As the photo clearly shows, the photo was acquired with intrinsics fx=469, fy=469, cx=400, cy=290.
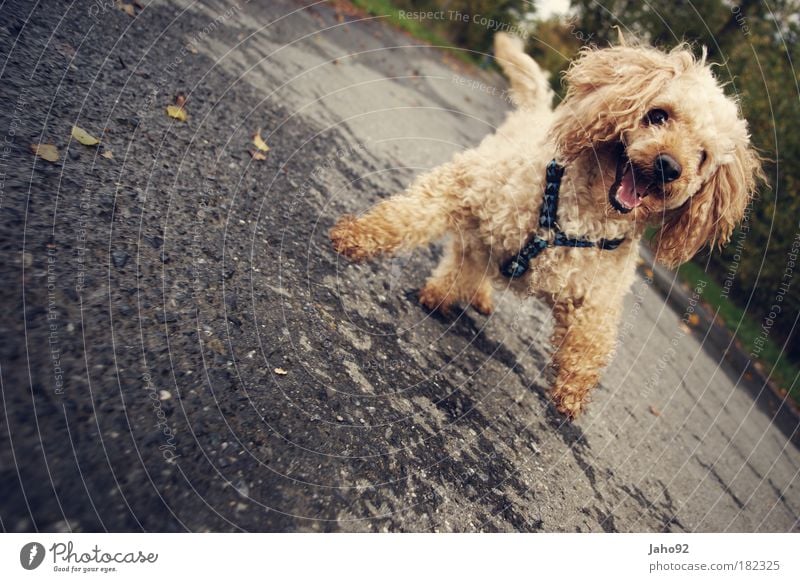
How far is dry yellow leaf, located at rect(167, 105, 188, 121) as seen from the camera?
2984 mm

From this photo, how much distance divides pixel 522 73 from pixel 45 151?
300cm

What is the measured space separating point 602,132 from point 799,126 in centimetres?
632

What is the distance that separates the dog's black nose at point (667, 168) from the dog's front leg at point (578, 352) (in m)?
0.75

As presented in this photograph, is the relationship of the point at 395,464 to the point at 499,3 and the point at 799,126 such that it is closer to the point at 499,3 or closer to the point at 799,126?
the point at 799,126

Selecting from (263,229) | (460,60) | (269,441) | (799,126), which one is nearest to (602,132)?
(263,229)

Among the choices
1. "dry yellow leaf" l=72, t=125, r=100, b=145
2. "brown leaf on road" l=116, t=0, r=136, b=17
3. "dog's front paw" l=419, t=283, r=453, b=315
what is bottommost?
"dry yellow leaf" l=72, t=125, r=100, b=145

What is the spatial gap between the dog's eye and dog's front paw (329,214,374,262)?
155 cm

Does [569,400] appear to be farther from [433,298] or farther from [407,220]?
[407,220]

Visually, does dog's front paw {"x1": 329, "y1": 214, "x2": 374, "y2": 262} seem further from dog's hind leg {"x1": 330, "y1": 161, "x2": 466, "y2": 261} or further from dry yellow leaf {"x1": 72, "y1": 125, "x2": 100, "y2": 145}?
dry yellow leaf {"x1": 72, "y1": 125, "x2": 100, "y2": 145}


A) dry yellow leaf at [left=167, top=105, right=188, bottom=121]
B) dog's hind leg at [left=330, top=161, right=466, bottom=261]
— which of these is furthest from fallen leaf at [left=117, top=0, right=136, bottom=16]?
dog's hind leg at [left=330, top=161, right=466, bottom=261]

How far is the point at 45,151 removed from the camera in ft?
6.97

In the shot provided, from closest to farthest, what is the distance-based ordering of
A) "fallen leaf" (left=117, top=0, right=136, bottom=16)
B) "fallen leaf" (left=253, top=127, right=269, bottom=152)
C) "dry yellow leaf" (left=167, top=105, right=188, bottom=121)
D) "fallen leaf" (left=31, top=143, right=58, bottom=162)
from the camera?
"fallen leaf" (left=31, top=143, right=58, bottom=162)
"dry yellow leaf" (left=167, top=105, right=188, bottom=121)
"fallen leaf" (left=253, top=127, right=269, bottom=152)
"fallen leaf" (left=117, top=0, right=136, bottom=16)

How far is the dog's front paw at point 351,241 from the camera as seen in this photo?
2555 millimetres

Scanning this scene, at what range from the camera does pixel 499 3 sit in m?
9.76
